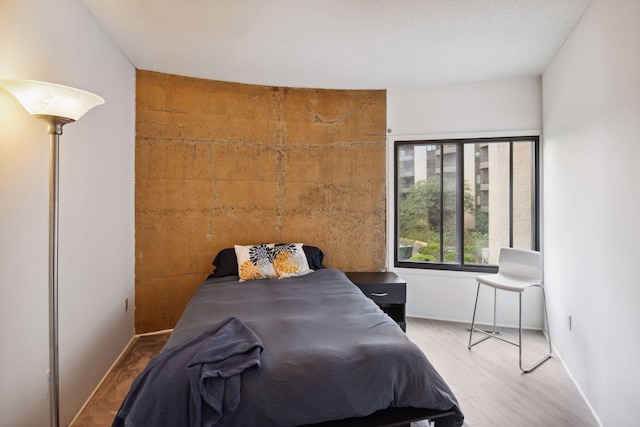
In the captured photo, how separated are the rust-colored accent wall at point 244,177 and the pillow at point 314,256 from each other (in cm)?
18

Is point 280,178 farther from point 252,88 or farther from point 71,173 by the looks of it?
point 71,173

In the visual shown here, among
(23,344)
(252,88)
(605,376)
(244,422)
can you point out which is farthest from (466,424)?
(252,88)

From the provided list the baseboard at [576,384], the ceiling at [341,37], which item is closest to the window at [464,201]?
the ceiling at [341,37]

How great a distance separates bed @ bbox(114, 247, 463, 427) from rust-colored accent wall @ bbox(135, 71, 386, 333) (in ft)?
5.19

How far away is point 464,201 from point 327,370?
275cm

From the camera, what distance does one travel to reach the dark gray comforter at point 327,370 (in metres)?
1.46

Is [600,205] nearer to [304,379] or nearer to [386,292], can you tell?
[386,292]

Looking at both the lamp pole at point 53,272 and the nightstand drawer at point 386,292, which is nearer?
the lamp pole at point 53,272

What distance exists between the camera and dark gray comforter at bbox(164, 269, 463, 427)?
1465 mm

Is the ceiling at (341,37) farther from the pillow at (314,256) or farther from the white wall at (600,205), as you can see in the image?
the pillow at (314,256)

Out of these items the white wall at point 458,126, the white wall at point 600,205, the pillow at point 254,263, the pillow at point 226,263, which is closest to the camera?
the white wall at point 600,205

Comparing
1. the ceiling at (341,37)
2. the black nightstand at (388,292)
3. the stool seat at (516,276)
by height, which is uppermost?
the ceiling at (341,37)

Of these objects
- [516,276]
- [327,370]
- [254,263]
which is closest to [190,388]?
[327,370]

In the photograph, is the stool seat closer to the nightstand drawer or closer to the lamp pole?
the nightstand drawer
